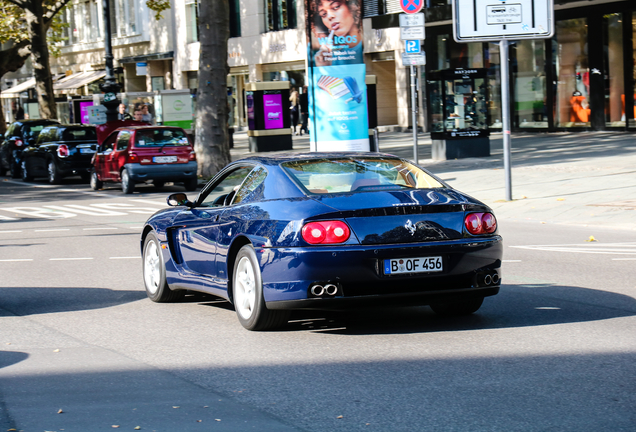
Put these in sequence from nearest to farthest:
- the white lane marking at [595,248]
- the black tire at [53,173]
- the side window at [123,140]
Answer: the white lane marking at [595,248]
the side window at [123,140]
the black tire at [53,173]

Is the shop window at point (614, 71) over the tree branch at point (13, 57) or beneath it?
beneath

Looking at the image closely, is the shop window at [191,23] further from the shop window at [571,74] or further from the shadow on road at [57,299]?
the shadow on road at [57,299]

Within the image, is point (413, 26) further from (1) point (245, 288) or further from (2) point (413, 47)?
(1) point (245, 288)

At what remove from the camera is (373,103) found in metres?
32.2

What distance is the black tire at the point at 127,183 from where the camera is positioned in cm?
2247

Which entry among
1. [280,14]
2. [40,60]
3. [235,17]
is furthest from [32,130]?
[235,17]

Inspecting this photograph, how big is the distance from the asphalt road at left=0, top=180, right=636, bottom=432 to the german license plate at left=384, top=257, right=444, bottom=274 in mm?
474

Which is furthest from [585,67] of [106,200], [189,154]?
[106,200]

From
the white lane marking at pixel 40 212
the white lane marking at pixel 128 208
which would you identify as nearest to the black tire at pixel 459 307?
the white lane marking at pixel 128 208

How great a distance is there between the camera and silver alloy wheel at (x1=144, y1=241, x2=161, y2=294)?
28.9 feet

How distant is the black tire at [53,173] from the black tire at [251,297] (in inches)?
799

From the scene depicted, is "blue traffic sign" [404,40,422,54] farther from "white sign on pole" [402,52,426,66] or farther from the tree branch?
the tree branch

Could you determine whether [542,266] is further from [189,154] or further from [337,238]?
[189,154]

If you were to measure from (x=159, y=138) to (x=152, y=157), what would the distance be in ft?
1.95
